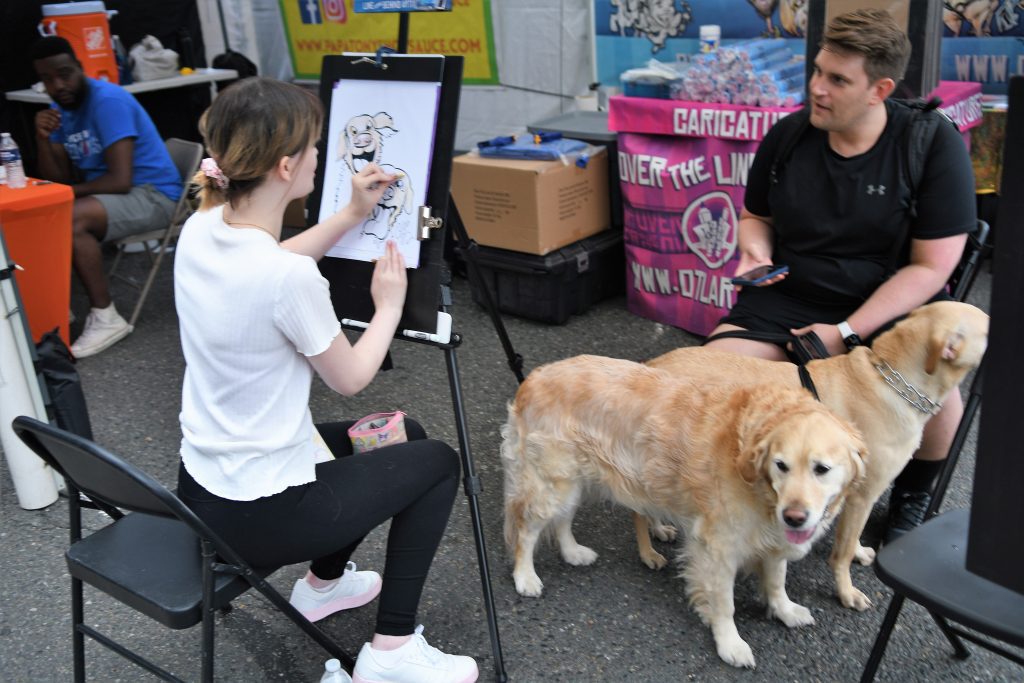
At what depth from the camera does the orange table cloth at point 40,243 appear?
3787 millimetres

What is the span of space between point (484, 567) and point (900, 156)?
5.64 ft

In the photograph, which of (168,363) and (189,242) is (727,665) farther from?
(168,363)

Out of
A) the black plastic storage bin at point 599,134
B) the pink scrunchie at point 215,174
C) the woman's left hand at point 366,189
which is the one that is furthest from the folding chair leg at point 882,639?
the black plastic storage bin at point 599,134

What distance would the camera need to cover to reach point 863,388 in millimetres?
2438

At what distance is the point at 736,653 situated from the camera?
2.35 m

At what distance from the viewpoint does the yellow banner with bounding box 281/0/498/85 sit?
5.57 meters

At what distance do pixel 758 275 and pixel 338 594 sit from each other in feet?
5.35

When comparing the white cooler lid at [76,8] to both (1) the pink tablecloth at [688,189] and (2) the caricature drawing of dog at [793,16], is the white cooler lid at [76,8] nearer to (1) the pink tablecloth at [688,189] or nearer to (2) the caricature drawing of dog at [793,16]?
(1) the pink tablecloth at [688,189]

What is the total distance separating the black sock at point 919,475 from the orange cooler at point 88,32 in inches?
218

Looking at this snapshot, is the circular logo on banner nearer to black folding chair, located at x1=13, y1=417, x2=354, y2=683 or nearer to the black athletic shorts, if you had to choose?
the black athletic shorts

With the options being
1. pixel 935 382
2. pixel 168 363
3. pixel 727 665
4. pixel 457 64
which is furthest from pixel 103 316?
pixel 935 382

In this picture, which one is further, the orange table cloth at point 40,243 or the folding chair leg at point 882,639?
the orange table cloth at point 40,243

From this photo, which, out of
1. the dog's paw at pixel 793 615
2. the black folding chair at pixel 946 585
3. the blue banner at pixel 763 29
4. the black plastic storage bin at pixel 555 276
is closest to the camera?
the black folding chair at pixel 946 585

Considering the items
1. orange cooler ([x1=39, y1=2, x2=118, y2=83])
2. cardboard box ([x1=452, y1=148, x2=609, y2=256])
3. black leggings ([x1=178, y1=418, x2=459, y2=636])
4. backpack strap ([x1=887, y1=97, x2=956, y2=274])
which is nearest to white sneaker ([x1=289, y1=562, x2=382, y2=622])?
black leggings ([x1=178, y1=418, x2=459, y2=636])
